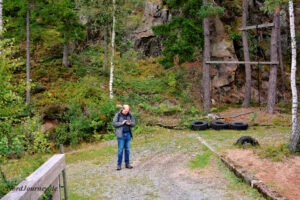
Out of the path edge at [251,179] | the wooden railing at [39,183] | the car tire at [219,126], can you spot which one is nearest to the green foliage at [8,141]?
the wooden railing at [39,183]

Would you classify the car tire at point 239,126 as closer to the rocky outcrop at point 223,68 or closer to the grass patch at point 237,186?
the rocky outcrop at point 223,68

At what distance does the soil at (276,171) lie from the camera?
723cm

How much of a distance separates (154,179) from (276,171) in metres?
3.28

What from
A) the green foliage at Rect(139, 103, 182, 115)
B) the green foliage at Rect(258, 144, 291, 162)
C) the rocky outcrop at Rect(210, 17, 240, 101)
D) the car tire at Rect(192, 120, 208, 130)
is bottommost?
the car tire at Rect(192, 120, 208, 130)

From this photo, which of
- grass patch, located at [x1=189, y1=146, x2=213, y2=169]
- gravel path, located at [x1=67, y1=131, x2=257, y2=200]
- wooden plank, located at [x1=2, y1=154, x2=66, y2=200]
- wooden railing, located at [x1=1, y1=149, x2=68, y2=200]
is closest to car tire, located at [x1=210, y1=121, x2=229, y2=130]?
gravel path, located at [x1=67, y1=131, x2=257, y2=200]

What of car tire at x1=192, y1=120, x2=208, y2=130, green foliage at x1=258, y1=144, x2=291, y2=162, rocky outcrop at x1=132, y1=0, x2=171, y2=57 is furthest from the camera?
rocky outcrop at x1=132, y1=0, x2=171, y2=57

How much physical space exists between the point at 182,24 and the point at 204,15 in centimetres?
178

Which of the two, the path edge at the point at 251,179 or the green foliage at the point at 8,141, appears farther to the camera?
the path edge at the point at 251,179

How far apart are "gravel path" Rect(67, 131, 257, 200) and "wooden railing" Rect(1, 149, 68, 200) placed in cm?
325

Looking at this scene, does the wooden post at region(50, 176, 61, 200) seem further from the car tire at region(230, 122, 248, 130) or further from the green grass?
the car tire at region(230, 122, 248, 130)

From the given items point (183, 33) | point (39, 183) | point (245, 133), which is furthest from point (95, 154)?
point (183, 33)

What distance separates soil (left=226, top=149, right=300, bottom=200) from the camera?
285 inches

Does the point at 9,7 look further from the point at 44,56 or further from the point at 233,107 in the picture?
the point at 233,107

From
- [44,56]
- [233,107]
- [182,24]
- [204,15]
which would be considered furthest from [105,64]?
[233,107]
